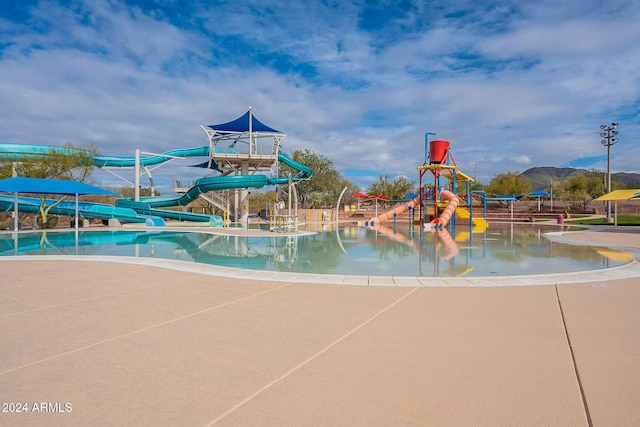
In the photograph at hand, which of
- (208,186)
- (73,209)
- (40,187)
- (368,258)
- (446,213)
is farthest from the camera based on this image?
(208,186)

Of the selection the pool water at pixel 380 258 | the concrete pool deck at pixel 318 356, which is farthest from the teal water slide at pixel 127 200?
the concrete pool deck at pixel 318 356

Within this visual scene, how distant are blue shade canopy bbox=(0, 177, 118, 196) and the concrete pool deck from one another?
1436 cm

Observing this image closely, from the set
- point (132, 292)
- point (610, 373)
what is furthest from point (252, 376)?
point (132, 292)

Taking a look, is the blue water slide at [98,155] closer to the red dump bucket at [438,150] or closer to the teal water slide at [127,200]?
the teal water slide at [127,200]

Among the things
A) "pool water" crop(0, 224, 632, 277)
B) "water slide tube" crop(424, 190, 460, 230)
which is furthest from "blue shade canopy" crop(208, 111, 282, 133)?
"pool water" crop(0, 224, 632, 277)

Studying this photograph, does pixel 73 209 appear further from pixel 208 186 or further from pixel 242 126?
pixel 242 126

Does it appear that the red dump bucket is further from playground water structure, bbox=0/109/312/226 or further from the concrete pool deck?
the concrete pool deck

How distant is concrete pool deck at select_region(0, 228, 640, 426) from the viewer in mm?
2252

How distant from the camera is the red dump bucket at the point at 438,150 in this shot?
24.0m

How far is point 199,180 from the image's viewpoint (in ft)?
80.2

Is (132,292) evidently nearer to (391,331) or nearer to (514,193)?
(391,331)

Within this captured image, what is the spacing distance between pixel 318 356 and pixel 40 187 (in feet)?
64.6

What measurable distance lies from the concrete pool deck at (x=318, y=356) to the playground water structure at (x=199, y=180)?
16237 millimetres

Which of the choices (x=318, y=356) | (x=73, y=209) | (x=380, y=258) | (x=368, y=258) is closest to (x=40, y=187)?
(x=73, y=209)
